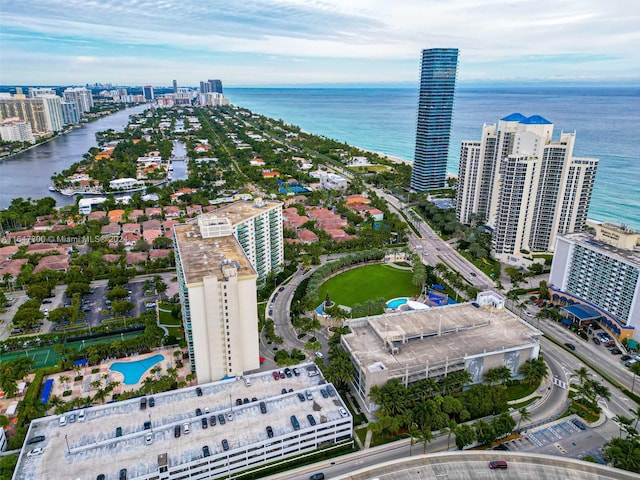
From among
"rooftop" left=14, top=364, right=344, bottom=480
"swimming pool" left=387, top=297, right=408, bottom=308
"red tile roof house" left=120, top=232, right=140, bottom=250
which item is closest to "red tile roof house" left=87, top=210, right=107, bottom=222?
"red tile roof house" left=120, top=232, right=140, bottom=250

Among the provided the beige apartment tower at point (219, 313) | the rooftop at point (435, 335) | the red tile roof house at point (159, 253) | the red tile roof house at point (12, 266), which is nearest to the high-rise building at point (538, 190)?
the rooftop at point (435, 335)

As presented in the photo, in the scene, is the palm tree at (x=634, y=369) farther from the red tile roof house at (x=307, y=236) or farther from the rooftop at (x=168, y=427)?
the red tile roof house at (x=307, y=236)

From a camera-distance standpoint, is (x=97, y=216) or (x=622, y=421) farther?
(x=97, y=216)

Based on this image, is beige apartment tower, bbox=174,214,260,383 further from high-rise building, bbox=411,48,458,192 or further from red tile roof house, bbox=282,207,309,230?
high-rise building, bbox=411,48,458,192

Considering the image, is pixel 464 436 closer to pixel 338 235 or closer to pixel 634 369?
pixel 634 369

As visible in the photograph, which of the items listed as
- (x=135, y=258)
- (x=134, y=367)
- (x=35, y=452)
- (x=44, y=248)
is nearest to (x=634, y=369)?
(x=134, y=367)

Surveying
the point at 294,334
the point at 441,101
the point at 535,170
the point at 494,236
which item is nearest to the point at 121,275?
the point at 294,334

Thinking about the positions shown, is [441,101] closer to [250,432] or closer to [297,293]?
[297,293]
